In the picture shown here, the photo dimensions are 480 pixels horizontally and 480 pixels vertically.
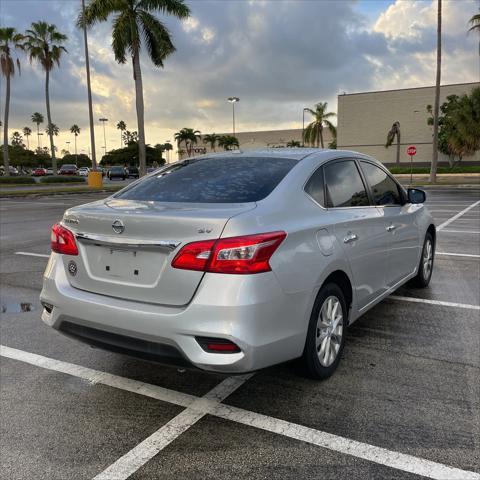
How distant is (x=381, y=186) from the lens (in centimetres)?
477

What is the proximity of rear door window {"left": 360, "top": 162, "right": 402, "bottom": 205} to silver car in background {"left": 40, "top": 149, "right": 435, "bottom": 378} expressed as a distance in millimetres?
469

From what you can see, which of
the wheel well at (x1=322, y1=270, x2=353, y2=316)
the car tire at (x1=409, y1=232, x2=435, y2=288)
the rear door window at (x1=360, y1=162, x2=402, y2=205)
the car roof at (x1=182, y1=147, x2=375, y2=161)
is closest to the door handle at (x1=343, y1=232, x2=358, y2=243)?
the wheel well at (x1=322, y1=270, x2=353, y2=316)

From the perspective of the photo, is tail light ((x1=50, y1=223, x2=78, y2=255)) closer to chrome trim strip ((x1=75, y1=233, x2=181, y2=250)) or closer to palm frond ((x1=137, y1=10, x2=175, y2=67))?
chrome trim strip ((x1=75, y1=233, x2=181, y2=250))

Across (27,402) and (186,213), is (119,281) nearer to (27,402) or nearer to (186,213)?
(186,213)

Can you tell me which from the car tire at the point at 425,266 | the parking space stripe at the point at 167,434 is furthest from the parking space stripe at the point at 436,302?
the parking space stripe at the point at 167,434

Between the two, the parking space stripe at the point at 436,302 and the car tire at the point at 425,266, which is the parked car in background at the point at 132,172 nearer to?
the car tire at the point at 425,266

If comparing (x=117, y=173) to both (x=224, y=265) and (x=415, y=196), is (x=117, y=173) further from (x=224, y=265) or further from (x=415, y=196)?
(x=224, y=265)

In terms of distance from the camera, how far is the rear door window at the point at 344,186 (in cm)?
382

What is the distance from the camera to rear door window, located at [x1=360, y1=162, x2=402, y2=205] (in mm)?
4547

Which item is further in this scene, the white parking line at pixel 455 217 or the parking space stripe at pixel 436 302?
the white parking line at pixel 455 217

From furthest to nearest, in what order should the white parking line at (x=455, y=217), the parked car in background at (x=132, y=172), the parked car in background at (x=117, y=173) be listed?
the parked car in background at (x=132, y=172), the parked car in background at (x=117, y=173), the white parking line at (x=455, y=217)

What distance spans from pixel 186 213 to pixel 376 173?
2461 millimetres

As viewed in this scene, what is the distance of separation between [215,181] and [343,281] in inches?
47.5

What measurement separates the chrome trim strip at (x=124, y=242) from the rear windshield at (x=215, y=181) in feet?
1.69
